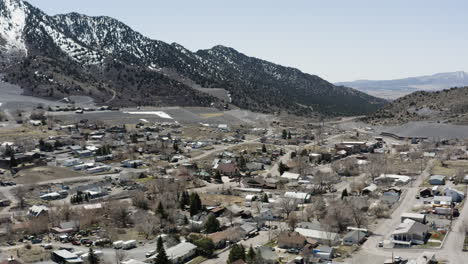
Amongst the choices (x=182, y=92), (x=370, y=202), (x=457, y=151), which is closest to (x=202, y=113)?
(x=182, y=92)

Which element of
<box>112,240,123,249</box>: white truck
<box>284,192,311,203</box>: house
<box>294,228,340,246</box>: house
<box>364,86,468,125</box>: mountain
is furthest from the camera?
<box>364,86,468,125</box>: mountain

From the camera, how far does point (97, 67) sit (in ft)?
598

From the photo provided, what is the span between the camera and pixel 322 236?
39781mm

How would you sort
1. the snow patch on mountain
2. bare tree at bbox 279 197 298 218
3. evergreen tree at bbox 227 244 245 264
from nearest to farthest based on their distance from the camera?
evergreen tree at bbox 227 244 245 264 → bare tree at bbox 279 197 298 218 → the snow patch on mountain

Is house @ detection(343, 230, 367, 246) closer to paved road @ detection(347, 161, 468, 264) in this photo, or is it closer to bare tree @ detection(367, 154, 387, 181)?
paved road @ detection(347, 161, 468, 264)

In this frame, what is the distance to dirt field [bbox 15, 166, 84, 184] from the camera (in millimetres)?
61031

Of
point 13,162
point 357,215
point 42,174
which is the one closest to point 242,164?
point 42,174

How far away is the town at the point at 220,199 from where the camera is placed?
37375mm

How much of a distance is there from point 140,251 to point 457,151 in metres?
64.4

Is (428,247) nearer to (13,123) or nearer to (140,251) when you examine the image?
(140,251)

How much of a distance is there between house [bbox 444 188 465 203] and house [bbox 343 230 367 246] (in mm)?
17423

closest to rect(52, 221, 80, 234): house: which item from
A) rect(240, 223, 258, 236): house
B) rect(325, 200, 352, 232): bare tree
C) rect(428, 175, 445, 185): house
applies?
rect(240, 223, 258, 236): house

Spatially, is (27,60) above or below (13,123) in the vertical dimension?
above

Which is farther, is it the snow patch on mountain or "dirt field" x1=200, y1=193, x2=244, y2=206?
the snow patch on mountain
